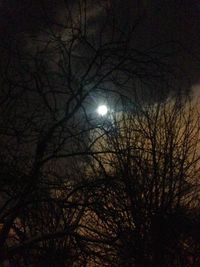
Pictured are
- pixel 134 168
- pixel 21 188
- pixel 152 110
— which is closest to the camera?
pixel 21 188

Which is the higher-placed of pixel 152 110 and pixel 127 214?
pixel 152 110

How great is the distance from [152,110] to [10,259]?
351 inches

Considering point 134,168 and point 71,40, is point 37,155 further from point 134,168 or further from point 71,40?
point 134,168

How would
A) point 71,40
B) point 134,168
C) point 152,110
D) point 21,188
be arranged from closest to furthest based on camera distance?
point 71,40
point 21,188
point 134,168
point 152,110

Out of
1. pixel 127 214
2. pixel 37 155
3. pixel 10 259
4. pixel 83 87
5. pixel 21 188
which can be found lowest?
pixel 10 259

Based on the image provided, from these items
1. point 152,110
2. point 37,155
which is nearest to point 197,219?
point 152,110

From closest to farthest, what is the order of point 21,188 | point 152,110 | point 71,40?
point 71,40
point 21,188
point 152,110

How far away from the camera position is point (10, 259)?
8961mm

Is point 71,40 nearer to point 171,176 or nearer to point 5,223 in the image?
point 5,223

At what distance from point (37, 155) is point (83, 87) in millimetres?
1506

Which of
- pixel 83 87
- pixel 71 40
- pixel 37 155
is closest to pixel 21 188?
pixel 37 155

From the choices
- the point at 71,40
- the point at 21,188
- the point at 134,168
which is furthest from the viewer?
the point at 134,168

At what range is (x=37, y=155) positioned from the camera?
9.09 metres

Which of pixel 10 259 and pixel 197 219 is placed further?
pixel 197 219
